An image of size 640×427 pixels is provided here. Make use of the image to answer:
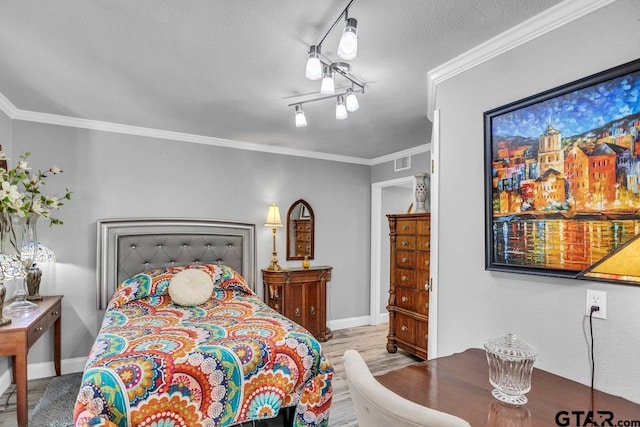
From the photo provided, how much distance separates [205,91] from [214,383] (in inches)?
80.1

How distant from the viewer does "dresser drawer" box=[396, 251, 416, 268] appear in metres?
3.89

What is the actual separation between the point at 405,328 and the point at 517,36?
306 cm

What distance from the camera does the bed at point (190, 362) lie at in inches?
72.7

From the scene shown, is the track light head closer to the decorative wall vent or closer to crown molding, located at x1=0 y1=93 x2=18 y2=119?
crown molding, located at x1=0 y1=93 x2=18 y2=119

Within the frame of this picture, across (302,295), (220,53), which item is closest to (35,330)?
(220,53)

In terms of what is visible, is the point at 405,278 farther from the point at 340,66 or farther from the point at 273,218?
the point at 340,66

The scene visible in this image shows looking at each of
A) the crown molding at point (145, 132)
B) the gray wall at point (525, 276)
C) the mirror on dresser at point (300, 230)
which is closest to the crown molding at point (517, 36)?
A: the gray wall at point (525, 276)

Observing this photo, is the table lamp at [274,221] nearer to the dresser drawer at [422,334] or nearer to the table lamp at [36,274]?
the dresser drawer at [422,334]

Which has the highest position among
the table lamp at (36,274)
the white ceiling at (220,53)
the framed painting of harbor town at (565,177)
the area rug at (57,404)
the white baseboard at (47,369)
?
the white ceiling at (220,53)

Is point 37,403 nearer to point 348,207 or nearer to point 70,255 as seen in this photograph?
point 70,255

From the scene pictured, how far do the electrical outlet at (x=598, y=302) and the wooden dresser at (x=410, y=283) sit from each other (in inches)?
81.5

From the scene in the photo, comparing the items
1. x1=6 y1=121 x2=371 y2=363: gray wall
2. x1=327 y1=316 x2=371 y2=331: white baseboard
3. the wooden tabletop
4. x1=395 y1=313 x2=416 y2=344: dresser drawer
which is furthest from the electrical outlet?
x1=327 y1=316 x2=371 y2=331: white baseboard

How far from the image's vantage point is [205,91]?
2711mm

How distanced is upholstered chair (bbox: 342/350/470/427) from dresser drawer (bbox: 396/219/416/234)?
9.37 ft
